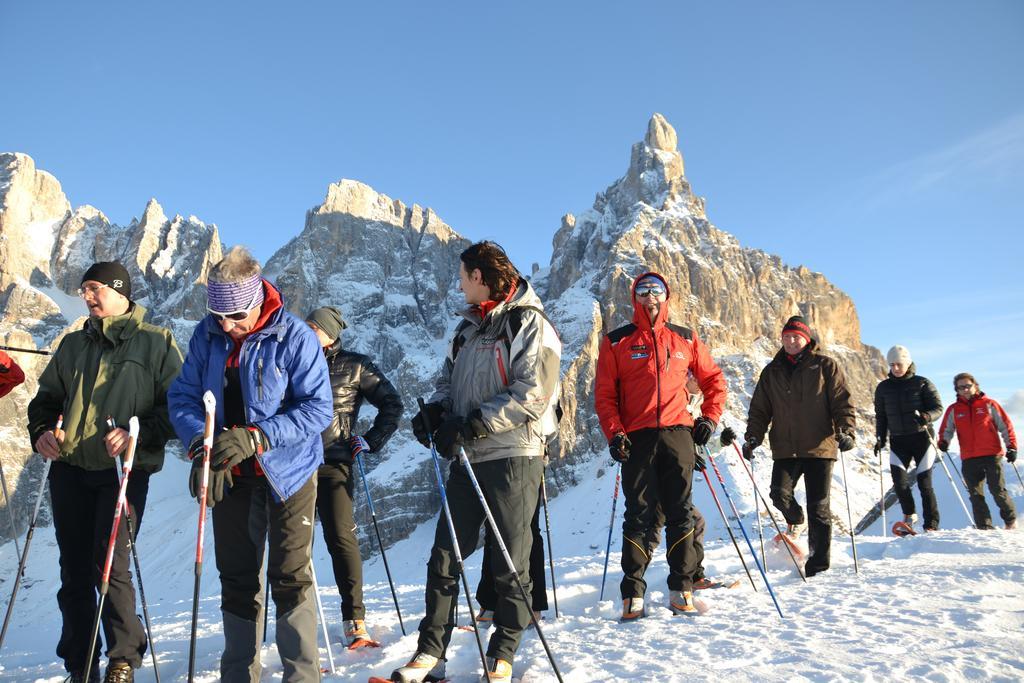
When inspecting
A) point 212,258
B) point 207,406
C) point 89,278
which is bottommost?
point 207,406

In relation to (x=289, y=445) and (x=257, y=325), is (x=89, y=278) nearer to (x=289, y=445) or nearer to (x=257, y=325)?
(x=257, y=325)

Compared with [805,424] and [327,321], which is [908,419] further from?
[327,321]

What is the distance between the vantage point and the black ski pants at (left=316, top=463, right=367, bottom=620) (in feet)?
16.7

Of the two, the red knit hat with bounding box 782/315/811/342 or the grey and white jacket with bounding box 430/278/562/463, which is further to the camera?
the red knit hat with bounding box 782/315/811/342

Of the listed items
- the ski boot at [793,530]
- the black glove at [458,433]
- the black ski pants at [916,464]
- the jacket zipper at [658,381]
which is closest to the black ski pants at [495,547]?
the black glove at [458,433]

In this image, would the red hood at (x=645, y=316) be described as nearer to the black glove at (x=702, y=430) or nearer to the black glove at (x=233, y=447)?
the black glove at (x=702, y=430)

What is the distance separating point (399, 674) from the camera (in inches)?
140

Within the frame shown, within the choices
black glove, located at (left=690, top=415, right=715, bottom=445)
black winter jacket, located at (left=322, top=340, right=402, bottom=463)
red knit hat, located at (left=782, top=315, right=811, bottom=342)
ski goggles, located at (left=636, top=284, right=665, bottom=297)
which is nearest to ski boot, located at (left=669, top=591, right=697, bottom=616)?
black glove, located at (left=690, top=415, right=715, bottom=445)

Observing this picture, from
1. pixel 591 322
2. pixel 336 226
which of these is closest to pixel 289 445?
pixel 591 322

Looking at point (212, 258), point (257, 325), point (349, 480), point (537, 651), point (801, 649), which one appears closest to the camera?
point (257, 325)

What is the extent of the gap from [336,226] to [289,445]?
159245mm

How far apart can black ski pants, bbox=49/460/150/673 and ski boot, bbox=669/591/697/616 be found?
159 inches

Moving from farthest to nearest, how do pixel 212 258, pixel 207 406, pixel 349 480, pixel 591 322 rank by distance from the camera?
pixel 212 258 < pixel 591 322 < pixel 349 480 < pixel 207 406

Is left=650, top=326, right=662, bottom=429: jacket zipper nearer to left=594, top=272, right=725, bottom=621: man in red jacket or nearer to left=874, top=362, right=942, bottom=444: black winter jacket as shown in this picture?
left=594, top=272, right=725, bottom=621: man in red jacket
